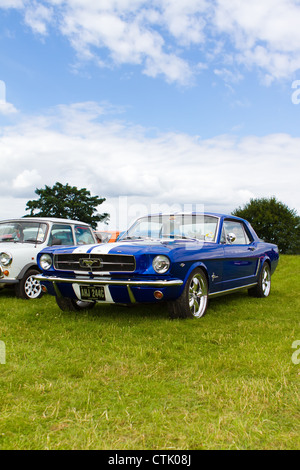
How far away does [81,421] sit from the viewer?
2473 mm

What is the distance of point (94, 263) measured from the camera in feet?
17.1

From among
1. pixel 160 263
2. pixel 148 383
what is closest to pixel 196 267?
pixel 160 263

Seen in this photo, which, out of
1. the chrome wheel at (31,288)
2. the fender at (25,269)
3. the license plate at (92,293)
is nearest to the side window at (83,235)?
the fender at (25,269)

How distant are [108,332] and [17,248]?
3.63m

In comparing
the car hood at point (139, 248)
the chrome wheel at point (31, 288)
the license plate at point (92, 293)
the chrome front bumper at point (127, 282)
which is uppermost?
the car hood at point (139, 248)

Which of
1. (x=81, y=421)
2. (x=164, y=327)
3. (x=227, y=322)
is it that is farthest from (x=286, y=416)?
(x=227, y=322)

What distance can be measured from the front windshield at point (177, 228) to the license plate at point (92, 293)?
145cm

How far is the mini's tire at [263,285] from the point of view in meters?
7.81

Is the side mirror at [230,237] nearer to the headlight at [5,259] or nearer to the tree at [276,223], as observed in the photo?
the headlight at [5,259]

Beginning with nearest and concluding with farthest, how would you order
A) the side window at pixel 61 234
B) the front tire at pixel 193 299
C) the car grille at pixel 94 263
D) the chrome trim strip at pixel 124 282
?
the chrome trim strip at pixel 124 282
the car grille at pixel 94 263
the front tire at pixel 193 299
the side window at pixel 61 234

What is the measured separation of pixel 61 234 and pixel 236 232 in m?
3.58

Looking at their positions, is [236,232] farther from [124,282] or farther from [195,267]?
[124,282]

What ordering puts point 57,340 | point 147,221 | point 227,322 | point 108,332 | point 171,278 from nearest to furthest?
1. point 57,340
2. point 108,332
3. point 171,278
4. point 227,322
5. point 147,221
